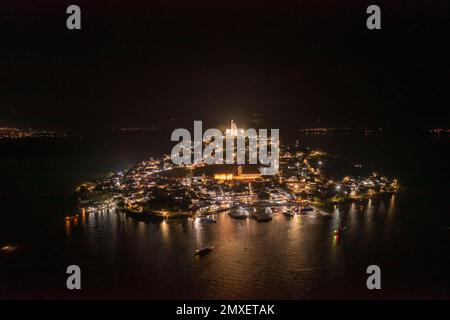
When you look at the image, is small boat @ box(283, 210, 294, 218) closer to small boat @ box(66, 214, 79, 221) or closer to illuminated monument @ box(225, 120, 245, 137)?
small boat @ box(66, 214, 79, 221)

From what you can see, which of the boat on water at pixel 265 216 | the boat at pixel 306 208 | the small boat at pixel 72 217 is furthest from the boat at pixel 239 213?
the small boat at pixel 72 217

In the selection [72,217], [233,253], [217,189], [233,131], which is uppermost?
[233,131]

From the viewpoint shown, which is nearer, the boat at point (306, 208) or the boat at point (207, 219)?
the boat at point (207, 219)

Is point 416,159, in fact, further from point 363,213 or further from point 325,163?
point 363,213

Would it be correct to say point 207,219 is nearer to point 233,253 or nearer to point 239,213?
point 239,213

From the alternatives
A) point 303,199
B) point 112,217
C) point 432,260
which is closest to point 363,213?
point 303,199

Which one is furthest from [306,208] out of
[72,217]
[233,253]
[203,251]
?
[72,217]

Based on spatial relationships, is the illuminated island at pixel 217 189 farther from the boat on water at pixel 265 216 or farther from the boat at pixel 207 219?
the boat on water at pixel 265 216
